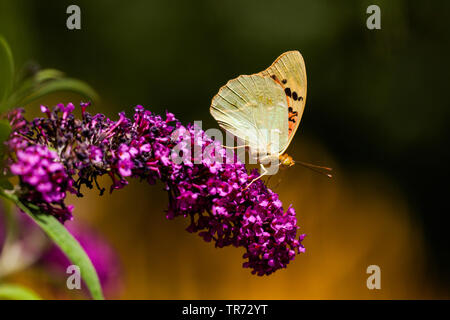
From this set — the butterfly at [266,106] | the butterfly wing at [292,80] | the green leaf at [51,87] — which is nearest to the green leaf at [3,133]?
the green leaf at [51,87]

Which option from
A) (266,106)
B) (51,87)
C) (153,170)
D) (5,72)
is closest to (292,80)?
(266,106)

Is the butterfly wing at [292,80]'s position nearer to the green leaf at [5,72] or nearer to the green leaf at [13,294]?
the green leaf at [5,72]

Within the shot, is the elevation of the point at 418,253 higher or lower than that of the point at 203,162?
lower

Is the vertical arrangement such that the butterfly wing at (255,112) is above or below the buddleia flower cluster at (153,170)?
above

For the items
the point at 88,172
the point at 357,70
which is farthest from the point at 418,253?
the point at 88,172

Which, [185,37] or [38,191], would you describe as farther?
[185,37]

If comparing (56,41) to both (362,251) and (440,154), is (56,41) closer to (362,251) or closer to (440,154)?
(362,251)

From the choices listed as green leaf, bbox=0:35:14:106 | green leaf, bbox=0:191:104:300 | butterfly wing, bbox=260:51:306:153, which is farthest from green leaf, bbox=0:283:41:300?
butterfly wing, bbox=260:51:306:153
